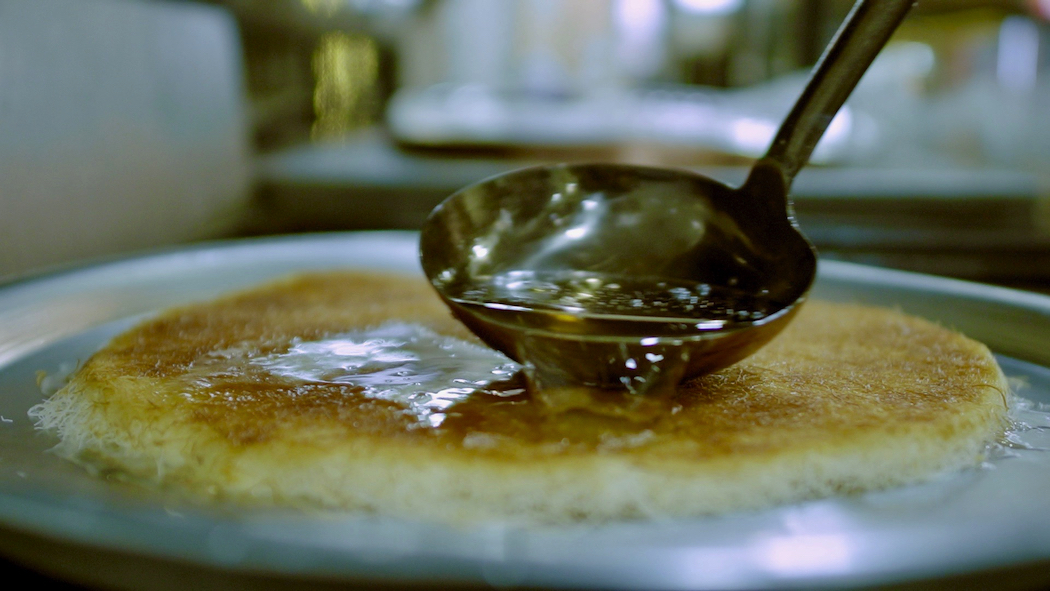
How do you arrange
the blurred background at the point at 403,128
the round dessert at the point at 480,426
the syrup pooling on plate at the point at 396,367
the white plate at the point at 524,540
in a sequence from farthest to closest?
the blurred background at the point at 403,128 → the syrup pooling on plate at the point at 396,367 → the round dessert at the point at 480,426 → the white plate at the point at 524,540

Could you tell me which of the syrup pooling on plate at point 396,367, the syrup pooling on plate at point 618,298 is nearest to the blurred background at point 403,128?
the syrup pooling on plate at point 396,367

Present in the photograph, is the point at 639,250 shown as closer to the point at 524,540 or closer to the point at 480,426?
the point at 480,426

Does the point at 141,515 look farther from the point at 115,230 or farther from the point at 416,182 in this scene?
the point at 416,182

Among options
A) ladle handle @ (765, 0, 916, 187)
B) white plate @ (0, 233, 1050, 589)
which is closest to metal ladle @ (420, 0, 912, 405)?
ladle handle @ (765, 0, 916, 187)

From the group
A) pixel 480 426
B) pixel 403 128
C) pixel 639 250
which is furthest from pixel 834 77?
pixel 403 128

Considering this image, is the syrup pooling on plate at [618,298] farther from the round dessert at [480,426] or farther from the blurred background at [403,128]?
the blurred background at [403,128]

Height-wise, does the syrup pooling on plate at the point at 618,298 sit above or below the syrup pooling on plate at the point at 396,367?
above

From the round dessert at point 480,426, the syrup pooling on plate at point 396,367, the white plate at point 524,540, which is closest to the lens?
the white plate at point 524,540
